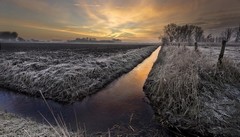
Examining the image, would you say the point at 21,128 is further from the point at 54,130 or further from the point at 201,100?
the point at 201,100

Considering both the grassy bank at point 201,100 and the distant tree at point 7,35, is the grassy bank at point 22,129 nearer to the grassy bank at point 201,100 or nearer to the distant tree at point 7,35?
the grassy bank at point 201,100

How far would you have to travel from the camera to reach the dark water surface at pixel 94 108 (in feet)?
25.9

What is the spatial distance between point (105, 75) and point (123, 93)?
399 centimetres

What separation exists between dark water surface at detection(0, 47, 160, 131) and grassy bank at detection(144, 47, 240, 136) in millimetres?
1055

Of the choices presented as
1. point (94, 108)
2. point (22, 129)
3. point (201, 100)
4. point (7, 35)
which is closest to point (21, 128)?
point (22, 129)

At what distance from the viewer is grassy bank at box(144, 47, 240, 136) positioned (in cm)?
682

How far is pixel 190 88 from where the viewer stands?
28.2ft

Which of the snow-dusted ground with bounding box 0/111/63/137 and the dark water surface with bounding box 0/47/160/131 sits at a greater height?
the snow-dusted ground with bounding box 0/111/63/137

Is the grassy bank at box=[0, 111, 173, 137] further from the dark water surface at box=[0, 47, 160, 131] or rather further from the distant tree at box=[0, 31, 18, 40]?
the distant tree at box=[0, 31, 18, 40]

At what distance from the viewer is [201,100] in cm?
794

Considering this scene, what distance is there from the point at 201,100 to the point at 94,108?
19.1ft

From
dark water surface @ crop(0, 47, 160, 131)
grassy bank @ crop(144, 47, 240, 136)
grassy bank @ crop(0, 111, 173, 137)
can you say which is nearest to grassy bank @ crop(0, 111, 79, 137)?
grassy bank @ crop(0, 111, 173, 137)

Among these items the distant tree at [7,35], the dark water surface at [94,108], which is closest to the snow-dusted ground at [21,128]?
the dark water surface at [94,108]

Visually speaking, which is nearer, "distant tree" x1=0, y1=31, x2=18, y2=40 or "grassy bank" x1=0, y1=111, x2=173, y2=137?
"grassy bank" x1=0, y1=111, x2=173, y2=137
